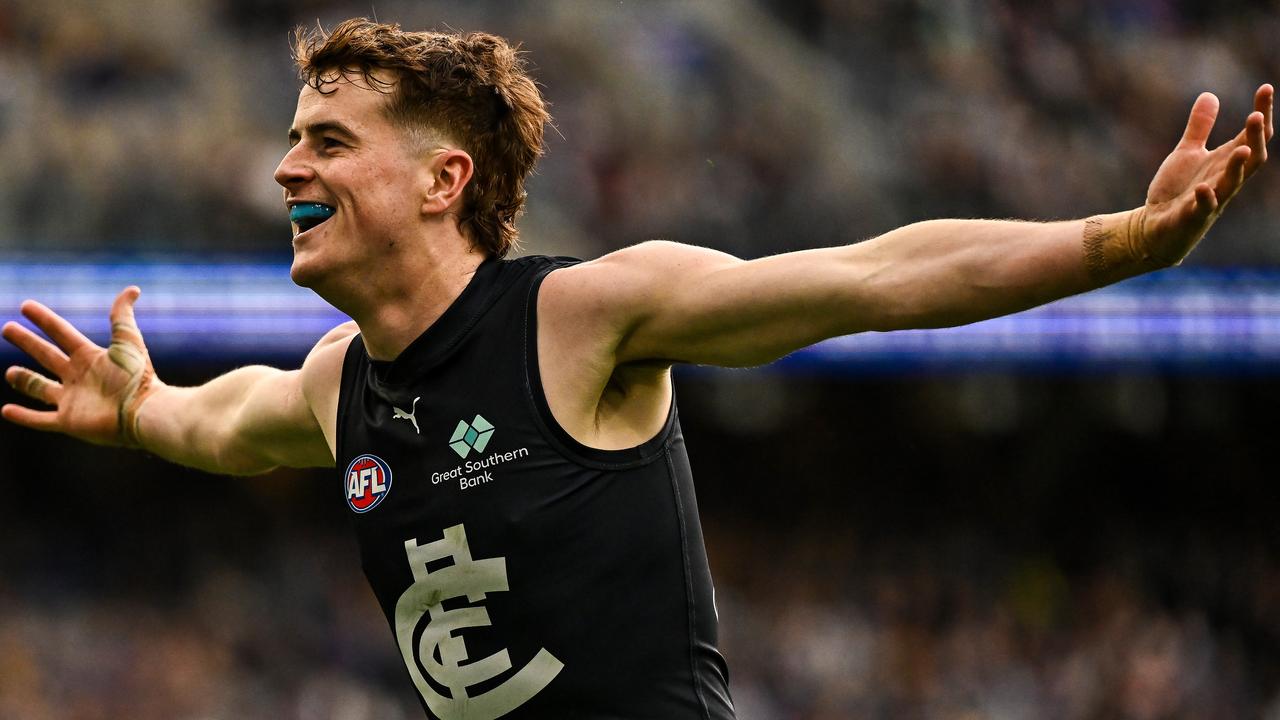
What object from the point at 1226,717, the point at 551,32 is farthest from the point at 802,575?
the point at 551,32

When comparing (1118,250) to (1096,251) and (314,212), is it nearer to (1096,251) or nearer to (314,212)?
(1096,251)

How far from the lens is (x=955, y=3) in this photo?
43.2ft

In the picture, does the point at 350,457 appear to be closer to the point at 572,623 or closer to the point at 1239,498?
the point at 572,623

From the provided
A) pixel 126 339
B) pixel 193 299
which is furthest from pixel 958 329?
pixel 126 339

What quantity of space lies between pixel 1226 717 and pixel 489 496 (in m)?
10.2

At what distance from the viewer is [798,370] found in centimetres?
1195

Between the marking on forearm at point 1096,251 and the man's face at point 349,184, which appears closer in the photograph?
the marking on forearm at point 1096,251

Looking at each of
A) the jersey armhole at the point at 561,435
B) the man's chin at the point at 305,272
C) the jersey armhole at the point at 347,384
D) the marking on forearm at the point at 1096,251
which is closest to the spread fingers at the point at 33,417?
the jersey armhole at the point at 347,384

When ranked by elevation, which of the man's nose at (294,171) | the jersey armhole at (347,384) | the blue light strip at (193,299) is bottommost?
the jersey armhole at (347,384)

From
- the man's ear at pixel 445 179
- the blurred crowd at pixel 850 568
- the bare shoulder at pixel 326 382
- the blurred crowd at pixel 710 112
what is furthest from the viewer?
the blurred crowd at pixel 850 568

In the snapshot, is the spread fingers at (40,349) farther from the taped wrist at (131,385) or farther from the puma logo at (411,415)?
the puma logo at (411,415)

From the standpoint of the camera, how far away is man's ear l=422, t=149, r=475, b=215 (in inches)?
166

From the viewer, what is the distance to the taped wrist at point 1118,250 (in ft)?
10.7

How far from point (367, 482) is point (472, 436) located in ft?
1.14
